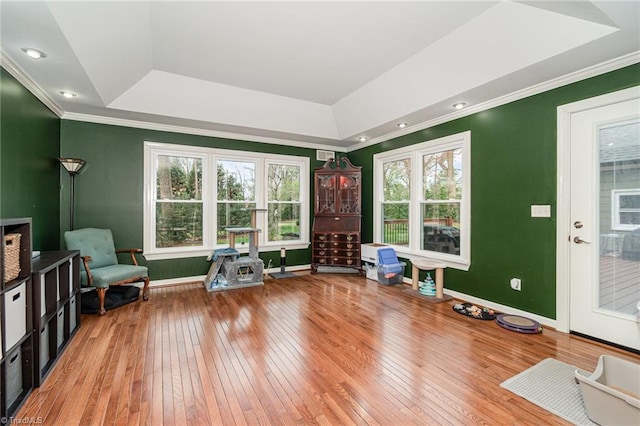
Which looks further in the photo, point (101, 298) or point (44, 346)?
point (101, 298)

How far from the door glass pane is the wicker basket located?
470 centimetres

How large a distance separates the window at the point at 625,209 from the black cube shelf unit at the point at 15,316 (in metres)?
4.62

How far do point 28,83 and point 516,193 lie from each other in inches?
214

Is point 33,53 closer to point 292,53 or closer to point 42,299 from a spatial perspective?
point 42,299

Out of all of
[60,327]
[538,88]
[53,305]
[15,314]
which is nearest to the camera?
[15,314]

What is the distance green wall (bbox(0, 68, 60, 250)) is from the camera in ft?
8.61

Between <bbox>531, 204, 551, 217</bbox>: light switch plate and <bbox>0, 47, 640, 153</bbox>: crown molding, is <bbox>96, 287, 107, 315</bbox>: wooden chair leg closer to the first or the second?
<bbox>0, 47, 640, 153</bbox>: crown molding

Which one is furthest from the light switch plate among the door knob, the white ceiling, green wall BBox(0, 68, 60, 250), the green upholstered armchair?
green wall BBox(0, 68, 60, 250)

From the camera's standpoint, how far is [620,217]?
260cm

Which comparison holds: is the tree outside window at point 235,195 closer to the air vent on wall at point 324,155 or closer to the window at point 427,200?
the air vent on wall at point 324,155

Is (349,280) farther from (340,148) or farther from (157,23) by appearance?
(157,23)

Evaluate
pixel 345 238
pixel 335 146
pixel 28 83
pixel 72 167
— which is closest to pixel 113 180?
pixel 72 167

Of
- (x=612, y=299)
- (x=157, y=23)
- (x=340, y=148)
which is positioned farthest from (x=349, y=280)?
(x=157, y=23)

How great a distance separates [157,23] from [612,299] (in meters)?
5.00
